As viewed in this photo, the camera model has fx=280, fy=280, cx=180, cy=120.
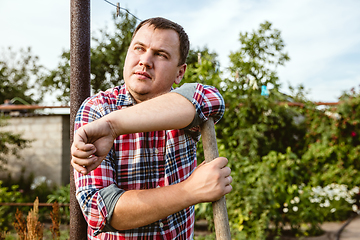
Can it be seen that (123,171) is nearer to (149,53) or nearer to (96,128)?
(96,128)

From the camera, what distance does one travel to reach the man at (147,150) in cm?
88

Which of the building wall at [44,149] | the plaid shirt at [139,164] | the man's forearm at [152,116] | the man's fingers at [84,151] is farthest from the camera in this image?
the building wall at [44,149]

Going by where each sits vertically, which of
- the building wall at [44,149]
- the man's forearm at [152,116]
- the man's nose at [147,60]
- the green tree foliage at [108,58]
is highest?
the green tree foliage at [108,58]

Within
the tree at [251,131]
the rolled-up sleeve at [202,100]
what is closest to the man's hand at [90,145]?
the rolled-up sleeve at [202,100]

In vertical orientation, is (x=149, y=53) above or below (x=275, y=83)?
below

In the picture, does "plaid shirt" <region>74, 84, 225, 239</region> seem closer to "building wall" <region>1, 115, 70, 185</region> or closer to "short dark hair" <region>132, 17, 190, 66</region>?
"short dark hair" <region>132, 17, 190, 66</region>

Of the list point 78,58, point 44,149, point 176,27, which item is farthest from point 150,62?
point 44,149

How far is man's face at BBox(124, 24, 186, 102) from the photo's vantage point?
1163 mm

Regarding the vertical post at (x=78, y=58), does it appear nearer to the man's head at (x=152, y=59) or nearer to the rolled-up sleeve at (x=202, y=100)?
the man's head at (x=152, y=59)

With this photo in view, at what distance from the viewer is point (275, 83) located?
4191mm

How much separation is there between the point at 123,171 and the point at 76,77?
0.63 metres

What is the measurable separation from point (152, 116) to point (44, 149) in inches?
286

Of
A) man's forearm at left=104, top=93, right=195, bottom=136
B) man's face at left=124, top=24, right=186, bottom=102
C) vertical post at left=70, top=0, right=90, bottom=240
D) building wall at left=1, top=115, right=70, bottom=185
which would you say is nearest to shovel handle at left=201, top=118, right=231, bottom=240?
man's forearm at left=104, top=93, right=195, bottom=136

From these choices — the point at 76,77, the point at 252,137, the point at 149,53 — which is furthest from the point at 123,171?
the point at 252,137
